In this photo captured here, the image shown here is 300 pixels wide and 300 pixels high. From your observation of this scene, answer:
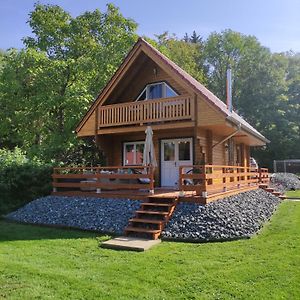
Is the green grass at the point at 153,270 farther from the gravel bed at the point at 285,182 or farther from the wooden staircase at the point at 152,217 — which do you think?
the gravel bed at the point at 285,182

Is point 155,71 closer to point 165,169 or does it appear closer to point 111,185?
point 165,169

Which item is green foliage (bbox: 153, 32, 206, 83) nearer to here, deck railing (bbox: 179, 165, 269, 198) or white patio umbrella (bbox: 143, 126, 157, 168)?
deck railing (bbox: 179, 165, 269, 198)

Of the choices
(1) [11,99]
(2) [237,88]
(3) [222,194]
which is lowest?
(3) [222,194]

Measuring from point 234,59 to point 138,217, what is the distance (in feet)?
129

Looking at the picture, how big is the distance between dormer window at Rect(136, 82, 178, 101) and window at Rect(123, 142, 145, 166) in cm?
221

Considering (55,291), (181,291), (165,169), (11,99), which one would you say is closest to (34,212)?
(165,169)

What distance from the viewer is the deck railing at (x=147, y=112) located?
1383cm

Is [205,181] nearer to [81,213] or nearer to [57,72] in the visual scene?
[81,213]

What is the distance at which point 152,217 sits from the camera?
10.6 m

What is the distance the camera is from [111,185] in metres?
12.8

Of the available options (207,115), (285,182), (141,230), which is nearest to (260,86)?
(285,182)

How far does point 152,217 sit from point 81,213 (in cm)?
254

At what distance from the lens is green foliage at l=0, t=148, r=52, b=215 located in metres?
14.5

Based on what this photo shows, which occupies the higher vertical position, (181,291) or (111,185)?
(111,185)
